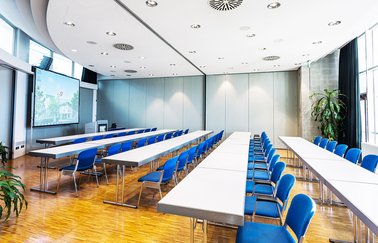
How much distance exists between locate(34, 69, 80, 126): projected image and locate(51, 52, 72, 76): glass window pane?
2.45 ft

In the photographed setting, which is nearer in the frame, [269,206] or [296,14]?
[269,206]

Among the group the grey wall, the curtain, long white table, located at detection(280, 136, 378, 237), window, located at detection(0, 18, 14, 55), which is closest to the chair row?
long white table, located at detection(280, 136, 378, 237)

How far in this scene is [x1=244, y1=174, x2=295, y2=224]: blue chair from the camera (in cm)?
200

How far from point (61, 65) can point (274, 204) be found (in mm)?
10439

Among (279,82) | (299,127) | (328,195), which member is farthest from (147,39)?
(299,127)

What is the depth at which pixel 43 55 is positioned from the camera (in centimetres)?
823

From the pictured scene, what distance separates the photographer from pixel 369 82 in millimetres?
6117

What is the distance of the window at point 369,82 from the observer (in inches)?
230

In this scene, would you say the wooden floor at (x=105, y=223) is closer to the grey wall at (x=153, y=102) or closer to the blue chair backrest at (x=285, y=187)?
the blue chair backrest at (x=285, y=187)

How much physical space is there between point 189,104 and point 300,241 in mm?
9482

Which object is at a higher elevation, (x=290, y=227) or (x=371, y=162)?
(x=371, y=162)

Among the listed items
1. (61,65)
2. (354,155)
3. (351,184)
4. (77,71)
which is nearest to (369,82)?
(354,155)

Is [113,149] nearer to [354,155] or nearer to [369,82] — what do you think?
[354,155]

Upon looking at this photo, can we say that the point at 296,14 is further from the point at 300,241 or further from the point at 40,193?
the point at 40,193
